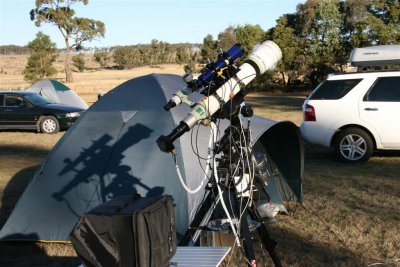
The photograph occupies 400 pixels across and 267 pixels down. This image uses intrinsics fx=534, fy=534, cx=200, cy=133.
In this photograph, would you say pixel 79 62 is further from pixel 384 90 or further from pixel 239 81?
pixel 239 81

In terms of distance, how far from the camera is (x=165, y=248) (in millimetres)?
3430

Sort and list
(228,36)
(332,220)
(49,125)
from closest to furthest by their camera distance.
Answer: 1. (332,220)
2. (49,125)
3. (228,36)

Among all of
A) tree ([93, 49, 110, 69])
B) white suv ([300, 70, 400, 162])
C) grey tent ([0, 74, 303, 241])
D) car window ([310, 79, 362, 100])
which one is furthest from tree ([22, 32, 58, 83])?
tree ([93, 49, 110, 69])

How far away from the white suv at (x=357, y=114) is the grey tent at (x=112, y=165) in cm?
413

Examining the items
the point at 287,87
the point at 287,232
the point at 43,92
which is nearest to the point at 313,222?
the point at 287,232

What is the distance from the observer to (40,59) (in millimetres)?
47219

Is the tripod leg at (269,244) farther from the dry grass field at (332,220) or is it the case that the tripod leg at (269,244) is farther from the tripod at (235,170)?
the dry grass field at (332,220)

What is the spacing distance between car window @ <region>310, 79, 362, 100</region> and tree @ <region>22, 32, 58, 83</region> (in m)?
39.3

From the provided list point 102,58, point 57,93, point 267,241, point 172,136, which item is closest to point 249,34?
point 57,93

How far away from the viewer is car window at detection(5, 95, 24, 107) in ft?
56.0

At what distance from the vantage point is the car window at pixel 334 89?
10.1 m

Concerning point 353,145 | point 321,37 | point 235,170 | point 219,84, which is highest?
point 321,37

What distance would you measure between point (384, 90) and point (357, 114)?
2.29 feet

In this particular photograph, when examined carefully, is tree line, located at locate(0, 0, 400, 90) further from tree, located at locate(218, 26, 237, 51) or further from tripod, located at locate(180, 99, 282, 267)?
tripod, located at locate(180, 99, 282, 267)
